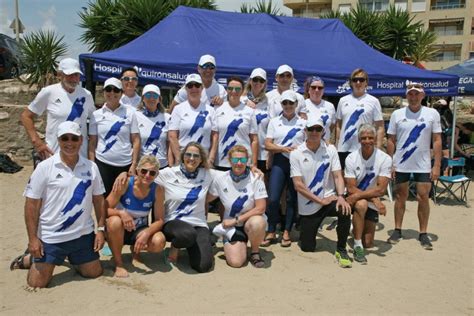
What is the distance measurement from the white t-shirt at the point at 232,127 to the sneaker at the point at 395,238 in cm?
193

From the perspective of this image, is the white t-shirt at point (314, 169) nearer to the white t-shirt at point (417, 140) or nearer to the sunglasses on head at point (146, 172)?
the white t-shirt at point (417, 140)

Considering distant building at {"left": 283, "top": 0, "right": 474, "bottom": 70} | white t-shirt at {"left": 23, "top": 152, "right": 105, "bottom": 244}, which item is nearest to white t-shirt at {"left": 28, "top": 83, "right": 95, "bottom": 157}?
white t-shirt at {"left": 23, "top": 152, "right": 105, "bottom": 244}

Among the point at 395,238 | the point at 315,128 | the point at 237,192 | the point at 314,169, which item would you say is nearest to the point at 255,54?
the point at 315,128

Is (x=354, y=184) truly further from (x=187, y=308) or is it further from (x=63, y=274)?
(x=63, y=274)

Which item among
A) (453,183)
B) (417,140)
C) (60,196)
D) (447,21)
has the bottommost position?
(453,183)

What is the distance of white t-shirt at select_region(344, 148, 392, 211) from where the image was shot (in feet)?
14.4

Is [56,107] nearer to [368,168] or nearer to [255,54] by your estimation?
[368,168]

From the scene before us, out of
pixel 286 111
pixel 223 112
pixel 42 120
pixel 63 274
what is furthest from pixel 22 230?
pixel 42 120

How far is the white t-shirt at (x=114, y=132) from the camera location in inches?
162

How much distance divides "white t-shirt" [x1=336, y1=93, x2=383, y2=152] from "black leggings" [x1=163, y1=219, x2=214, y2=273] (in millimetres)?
2180

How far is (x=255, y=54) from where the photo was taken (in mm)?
7188

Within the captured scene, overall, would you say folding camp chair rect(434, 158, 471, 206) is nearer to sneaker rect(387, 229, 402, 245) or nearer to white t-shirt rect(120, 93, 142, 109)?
sneaker rect(387, 229, 402, 245)

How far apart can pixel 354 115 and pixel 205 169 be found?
1995 millimetres

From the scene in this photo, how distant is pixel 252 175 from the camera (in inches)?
164
